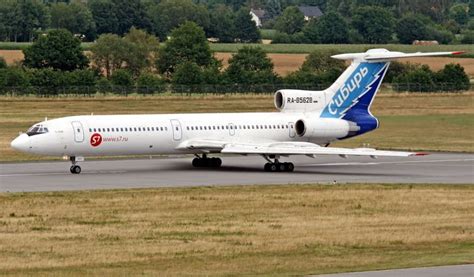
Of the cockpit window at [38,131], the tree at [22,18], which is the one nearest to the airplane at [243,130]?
the cockpit window at [38,131]

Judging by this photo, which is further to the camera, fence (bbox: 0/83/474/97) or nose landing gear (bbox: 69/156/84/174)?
fence (bbox: 0/83/474/97)

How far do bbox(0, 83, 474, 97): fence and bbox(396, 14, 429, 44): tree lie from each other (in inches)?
2187

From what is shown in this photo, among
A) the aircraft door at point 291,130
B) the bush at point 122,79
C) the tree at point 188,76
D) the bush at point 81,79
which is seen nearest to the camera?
the aircraft door at point 291,130

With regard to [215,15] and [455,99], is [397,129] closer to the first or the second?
[455,99]

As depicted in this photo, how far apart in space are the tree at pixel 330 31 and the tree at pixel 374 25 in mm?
3241

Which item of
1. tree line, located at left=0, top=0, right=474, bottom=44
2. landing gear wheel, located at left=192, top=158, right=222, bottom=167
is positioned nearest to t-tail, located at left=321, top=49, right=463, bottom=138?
landing gear wheel, located at left=192, top=158, right=222, bottom=167

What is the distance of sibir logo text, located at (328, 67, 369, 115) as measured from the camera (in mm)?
54000

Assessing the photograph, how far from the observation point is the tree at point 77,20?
16300 cm

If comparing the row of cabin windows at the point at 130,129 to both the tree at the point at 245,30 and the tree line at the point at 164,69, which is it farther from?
the tree at the point at 245,30

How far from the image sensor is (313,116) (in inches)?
2115

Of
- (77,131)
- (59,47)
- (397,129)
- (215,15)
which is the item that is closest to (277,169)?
(77,131)

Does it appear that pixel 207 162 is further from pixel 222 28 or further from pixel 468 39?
pixel 222 28

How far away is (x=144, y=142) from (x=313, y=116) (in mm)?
8104

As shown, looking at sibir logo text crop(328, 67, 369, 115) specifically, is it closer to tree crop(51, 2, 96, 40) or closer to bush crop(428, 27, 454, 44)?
bush crop(428, 27, 454, 44)
